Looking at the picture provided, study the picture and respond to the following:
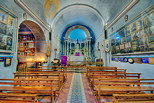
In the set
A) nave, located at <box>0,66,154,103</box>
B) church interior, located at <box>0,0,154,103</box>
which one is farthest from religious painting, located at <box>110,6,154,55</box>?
nave, located at <box>0,66,154,103</box>

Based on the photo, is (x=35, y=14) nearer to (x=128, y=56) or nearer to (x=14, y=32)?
(x=14, y=32)

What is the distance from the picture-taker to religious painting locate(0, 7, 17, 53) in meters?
3.90

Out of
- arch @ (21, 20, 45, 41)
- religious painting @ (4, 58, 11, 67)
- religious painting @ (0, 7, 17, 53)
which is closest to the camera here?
religious painting @ (0, 7, 17, 53)

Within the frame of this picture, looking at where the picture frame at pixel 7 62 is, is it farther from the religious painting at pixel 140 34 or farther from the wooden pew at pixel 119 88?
the religious painting at pixel 140 34

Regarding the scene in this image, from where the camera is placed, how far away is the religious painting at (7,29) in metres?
3.90

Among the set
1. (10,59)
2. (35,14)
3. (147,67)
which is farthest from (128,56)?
(35,14)

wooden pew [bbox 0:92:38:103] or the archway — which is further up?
the archway

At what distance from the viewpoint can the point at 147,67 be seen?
13.1ft

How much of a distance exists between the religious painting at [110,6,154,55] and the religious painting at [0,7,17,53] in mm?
7063

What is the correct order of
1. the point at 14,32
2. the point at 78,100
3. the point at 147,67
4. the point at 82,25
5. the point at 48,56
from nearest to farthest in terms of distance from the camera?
the point at 78,100 < the point at 147,67 < the point at 14,32 < the point at 48,56 < the point at 82,25

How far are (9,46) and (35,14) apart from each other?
3.82 meters

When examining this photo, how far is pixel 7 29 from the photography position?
4234 millimetres

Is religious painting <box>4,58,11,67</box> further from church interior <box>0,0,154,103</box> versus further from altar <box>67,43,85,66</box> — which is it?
altar <box>67,43,85,66</box>

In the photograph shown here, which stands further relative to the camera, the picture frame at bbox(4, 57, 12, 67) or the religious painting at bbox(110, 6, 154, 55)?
the picture frame at bbox(4, 57, 12, 67)
